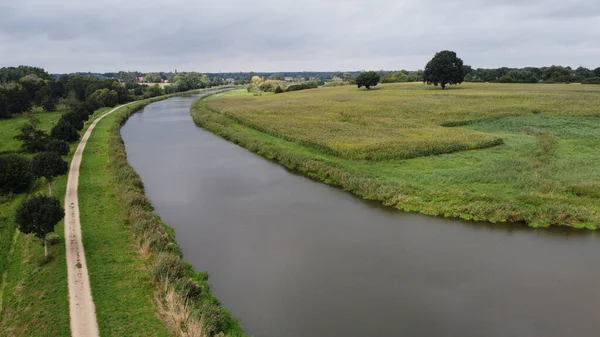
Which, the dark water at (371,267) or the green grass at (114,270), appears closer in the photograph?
the green grass at (114,270)

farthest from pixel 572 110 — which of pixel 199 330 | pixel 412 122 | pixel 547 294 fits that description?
pixel 199 330

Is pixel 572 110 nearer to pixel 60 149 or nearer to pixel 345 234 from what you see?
pixel 345 234

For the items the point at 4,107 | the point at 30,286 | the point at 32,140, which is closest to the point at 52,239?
the point at 30,286

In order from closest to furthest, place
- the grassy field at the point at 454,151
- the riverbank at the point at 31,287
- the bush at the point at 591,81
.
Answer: the riverbank at the point at 31,287 < the grassy field at the point at 454,151 < the bush at the point at 591,81

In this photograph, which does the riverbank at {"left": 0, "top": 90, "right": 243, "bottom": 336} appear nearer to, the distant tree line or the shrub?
the shrub

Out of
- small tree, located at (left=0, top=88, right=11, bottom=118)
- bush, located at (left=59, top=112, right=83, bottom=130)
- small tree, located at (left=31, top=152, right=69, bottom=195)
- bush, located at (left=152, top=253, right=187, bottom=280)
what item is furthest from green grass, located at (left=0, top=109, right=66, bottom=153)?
bush, located at (left=152, top=253, right=187, bottom=280)

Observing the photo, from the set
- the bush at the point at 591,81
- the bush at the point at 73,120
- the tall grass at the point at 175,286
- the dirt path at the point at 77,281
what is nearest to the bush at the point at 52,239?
the dirt path at the point at 77,281

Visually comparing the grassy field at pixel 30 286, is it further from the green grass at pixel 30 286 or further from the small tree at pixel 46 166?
the small tree at pixel 46 166
